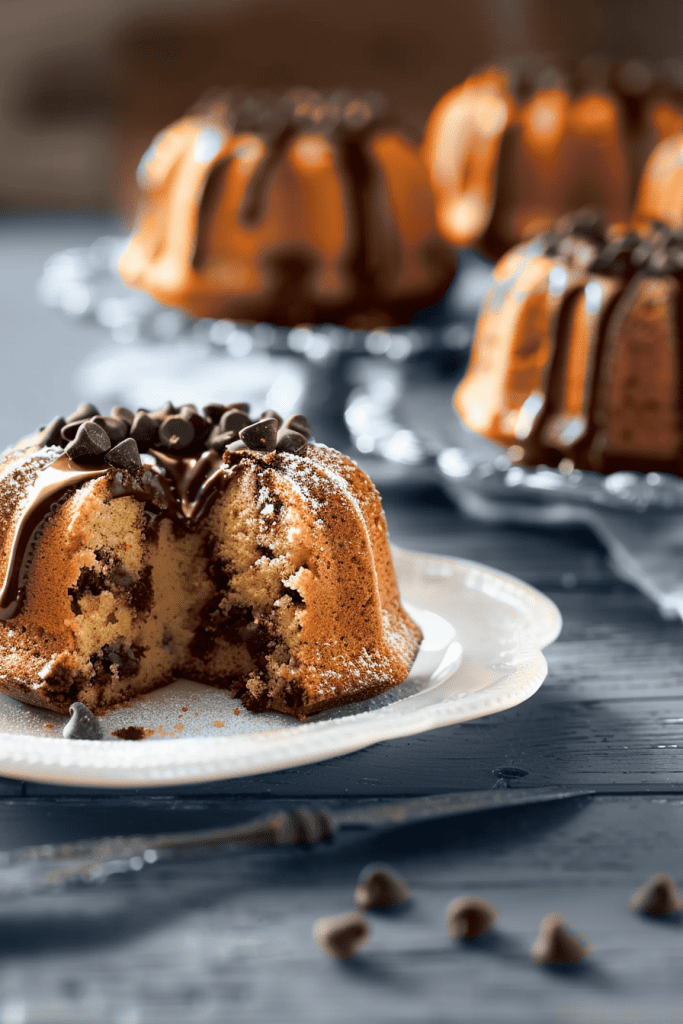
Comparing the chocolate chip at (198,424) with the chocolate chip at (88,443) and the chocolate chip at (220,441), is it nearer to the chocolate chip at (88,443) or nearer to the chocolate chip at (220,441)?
the chocolate chip at (220,441)

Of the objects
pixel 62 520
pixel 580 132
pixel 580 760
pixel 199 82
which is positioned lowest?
pixel 580 760

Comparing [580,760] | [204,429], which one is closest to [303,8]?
[204,429]

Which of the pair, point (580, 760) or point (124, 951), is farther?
point (580, 760)

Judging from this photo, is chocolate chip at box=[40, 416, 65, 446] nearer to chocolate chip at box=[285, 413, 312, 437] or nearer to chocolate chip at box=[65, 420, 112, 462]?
chocolate chip at box=[65, 420, 112, 462]

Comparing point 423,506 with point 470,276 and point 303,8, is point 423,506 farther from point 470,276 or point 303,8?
point 303,8

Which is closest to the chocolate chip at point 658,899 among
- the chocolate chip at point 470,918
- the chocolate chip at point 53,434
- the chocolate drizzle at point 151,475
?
the chocolate chip at point 470,918

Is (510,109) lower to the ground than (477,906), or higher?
→ higher

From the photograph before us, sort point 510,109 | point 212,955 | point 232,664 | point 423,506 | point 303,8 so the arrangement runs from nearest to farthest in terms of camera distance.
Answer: point 212,955 → point 232,664 → point 423,506 → point 510,109 → point 303,8

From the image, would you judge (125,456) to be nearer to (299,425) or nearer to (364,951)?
(299,425)
